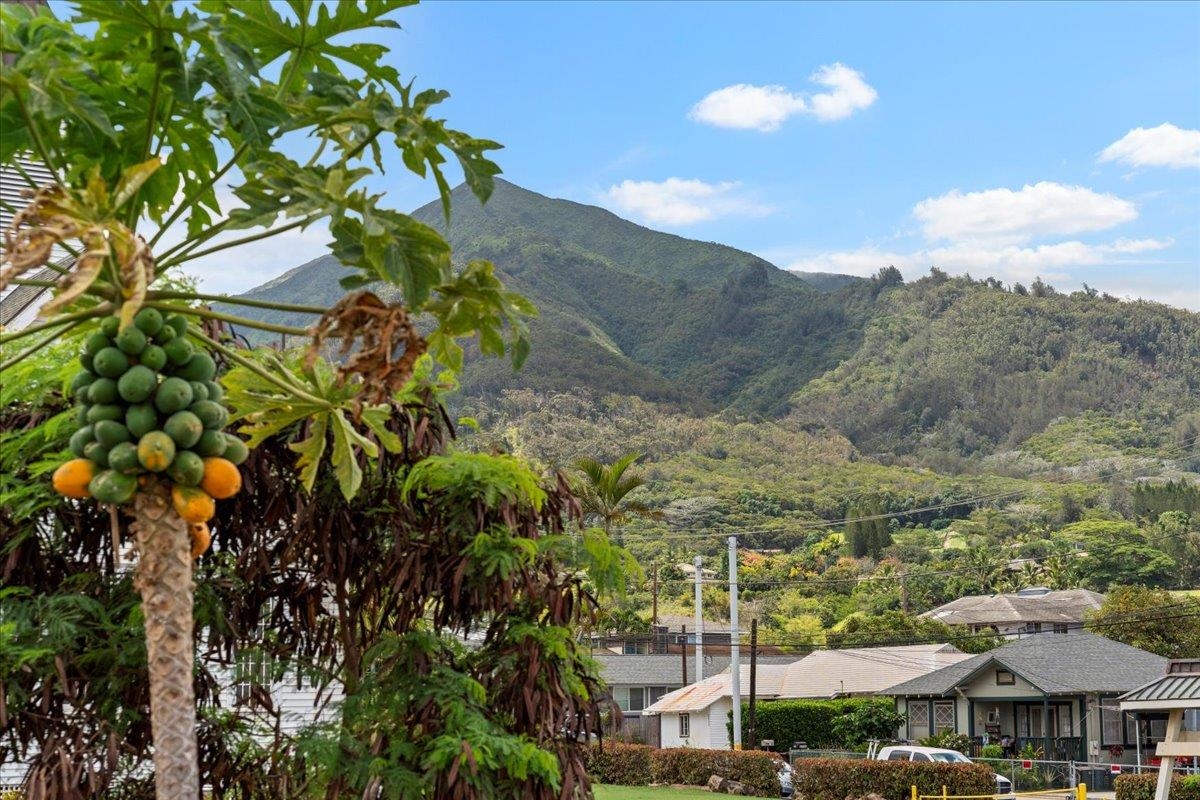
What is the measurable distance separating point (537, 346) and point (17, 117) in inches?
5507

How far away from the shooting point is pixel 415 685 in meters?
8.00

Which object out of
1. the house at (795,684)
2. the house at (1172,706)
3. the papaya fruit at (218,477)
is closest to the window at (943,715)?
the house at (795,684)

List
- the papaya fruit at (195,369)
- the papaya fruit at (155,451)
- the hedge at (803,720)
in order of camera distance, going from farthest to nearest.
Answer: the hedge at (803,720)
the papaya fruit at (195,369)
the papaya fruit at (155,451)

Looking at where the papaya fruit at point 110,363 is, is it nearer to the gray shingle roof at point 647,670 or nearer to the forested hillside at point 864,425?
the gray shingle roof at point 647,670

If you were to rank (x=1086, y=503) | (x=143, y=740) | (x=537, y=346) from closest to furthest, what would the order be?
(x=143, y=740)
(x=1086, y=503)
(x=537, y=346)

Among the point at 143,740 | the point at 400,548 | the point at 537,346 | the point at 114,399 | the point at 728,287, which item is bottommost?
the point at 143,740

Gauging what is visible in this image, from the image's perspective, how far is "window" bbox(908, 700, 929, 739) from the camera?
175ft

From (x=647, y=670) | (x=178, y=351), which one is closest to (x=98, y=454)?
(x=178, y=351)

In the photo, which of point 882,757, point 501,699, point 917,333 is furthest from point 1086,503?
point 501,699

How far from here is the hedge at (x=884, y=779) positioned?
32.3 metres

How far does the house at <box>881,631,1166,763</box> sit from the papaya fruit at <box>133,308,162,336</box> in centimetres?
4773

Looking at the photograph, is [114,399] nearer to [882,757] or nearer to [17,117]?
[17,117]

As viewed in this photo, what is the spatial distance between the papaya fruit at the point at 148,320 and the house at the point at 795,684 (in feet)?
174

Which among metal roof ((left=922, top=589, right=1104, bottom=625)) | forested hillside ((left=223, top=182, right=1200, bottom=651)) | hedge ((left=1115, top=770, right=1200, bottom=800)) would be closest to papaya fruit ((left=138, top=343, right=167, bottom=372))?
hedge ((left=1115, top=770, right=1200, bottom=800))
